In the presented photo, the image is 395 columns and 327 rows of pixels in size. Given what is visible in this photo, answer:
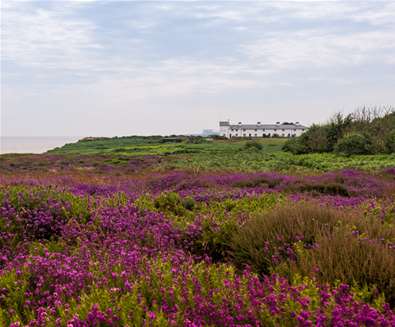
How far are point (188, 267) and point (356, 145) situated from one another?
34.4m

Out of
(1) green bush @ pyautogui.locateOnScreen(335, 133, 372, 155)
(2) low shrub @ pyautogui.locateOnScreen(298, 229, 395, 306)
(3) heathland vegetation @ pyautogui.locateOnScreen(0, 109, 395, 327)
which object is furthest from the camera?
(1) green bush @ pyautogui.locateOnScreen(335, 133, 372, 155)

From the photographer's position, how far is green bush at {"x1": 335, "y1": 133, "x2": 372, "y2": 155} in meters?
35.4

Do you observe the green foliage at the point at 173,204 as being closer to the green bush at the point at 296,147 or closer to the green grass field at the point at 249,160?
the green grass field at the point at 249,160

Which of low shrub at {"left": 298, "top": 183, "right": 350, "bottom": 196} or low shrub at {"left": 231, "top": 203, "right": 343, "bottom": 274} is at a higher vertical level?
low shrub at {"left": 231, "top": 203, "right": 343, "bottom": 274}

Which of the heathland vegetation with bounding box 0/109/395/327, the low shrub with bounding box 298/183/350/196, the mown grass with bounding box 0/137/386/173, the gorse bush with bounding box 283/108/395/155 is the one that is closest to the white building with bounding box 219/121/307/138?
the mown grass with bounding box 0/137/386/173

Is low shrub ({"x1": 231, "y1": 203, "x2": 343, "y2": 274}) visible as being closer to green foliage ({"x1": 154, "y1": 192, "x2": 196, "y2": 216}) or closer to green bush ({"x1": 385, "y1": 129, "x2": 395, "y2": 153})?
green foliage ({"x1": 154, "y1": 192, "x2": 196, "y2": 216})

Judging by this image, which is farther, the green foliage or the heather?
the green foliage

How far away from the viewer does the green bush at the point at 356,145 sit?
116 ft

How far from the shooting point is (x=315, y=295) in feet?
10.0

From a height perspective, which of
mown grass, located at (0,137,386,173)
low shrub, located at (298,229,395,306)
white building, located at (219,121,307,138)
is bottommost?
mown grass, located at (0,137,386,173)

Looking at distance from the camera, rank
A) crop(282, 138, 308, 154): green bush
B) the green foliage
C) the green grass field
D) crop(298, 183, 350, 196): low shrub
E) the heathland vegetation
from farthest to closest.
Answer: crop(282, 138, 308, 154): green bush < the green grass field < crop(298, 183, 350, 196): low shrub < the green foliage < the heathland vegetation

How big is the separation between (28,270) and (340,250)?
305 centimetres

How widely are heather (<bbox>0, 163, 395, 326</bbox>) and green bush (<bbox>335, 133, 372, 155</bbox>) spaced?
30.0 meters

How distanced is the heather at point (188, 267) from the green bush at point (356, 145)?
30012 mm
